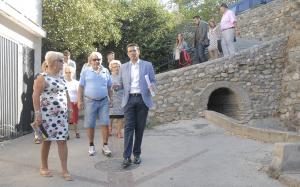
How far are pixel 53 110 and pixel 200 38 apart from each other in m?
8.83

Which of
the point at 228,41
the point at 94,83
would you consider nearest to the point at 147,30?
the point at 228,41

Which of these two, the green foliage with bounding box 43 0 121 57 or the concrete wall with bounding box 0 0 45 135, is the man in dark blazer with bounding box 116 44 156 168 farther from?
the green foliage with bounding box 43 0 121 57

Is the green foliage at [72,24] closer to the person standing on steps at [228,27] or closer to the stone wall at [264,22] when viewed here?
the person standing on steps at [228,27]

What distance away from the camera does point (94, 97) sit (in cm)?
721

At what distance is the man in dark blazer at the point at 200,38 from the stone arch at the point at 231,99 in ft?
4.69

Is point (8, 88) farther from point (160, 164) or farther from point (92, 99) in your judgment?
point (160, 164)

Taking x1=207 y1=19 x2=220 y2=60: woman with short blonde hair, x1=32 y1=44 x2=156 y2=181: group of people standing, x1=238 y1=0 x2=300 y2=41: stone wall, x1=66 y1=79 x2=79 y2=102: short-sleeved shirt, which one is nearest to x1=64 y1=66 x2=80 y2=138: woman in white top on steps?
x1=66 y1=79 x2=79 y2=102: short-sleeved shirt

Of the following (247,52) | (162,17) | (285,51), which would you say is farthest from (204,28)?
(162,17)

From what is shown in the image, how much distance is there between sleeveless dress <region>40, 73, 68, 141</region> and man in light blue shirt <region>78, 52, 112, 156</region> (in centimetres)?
141

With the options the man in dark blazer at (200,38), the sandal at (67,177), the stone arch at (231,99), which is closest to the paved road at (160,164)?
the sandal at (67,177)

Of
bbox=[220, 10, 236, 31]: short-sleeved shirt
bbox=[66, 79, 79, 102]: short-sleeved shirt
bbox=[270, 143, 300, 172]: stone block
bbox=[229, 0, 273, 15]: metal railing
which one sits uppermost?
bbox=[229, 0, 273, 15]: metal railing

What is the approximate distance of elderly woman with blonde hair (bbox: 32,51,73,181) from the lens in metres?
5.64

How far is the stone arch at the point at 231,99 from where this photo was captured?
40.7ft

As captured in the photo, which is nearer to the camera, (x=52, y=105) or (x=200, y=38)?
(x=52, y=105)
